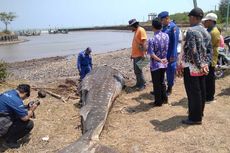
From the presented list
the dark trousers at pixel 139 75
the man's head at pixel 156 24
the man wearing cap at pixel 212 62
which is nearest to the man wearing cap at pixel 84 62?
the dark trousers at pixel 139 75

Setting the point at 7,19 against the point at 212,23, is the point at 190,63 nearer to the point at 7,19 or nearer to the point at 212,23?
the point at 212,23

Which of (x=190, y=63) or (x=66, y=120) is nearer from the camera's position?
(x=190, y=63)

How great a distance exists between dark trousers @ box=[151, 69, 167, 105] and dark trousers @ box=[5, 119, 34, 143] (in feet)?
9.63

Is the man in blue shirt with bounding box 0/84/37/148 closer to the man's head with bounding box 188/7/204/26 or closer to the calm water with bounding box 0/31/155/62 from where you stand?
the man's head with bounding box 188/7/204/26

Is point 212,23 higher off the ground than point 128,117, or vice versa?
point 212,23

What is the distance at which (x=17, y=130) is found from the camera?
22.9 feet

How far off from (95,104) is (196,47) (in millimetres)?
2738

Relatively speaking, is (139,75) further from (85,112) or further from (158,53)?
(85,112)

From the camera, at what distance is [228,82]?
35.3 feet

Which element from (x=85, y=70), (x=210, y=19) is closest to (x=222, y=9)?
(x=85, y=70)

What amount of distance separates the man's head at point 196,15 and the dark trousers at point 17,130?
3.67m

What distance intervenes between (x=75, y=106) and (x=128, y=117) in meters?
1.96

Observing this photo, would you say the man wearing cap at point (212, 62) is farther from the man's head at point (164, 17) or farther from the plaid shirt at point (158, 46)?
the plaid shirt at point (158, 46)

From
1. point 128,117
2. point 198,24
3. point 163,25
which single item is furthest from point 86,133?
point 163,25
